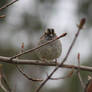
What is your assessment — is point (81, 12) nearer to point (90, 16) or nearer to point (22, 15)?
point (90, 16)

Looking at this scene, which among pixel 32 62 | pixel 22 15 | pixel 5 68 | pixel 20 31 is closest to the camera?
pixel 32 62

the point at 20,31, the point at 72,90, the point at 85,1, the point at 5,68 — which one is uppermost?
the point at 85,1

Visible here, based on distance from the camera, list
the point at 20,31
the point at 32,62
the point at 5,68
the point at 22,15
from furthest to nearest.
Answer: the point at 22,15, the point at 20,31, the point at 5,68, the point at 32,62

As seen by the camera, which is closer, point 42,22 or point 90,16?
point 42,22

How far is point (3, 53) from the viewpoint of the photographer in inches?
602

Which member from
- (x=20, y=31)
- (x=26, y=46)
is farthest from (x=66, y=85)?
(x=20, y=31)

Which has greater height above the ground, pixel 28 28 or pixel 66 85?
pixel 28 28

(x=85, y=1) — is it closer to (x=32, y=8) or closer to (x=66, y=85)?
(x=32, y=8)

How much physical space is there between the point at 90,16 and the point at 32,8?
3.05 meters

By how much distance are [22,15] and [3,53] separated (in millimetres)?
4760

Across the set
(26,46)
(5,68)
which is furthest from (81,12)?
(5,68)

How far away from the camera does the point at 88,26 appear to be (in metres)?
18.7

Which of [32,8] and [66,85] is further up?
[32,8]

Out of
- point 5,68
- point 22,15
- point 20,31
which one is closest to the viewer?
point 5,68
